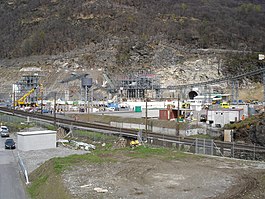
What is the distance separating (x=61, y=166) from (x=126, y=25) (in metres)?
120

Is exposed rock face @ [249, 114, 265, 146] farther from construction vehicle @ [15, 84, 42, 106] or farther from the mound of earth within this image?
construction vehicle @ [15, 84, 42, 106]

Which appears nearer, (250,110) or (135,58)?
(250,110)

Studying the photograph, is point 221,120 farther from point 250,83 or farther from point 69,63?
point 69,63

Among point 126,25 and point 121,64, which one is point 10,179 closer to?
point 121,64

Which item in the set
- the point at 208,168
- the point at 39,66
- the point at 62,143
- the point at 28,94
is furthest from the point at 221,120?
the point at 39,66

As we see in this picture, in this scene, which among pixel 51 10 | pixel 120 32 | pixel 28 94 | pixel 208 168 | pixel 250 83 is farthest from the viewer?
pixel 51 10

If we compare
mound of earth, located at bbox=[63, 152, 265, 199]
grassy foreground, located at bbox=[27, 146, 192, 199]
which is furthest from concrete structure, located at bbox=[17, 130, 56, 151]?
mound of earth, located at bbox=[63, 152, 265, 199]

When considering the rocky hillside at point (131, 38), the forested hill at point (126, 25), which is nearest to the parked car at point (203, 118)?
the rocky hillside at point (131, 38)

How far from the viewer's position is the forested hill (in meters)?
125

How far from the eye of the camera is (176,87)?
86.3 m

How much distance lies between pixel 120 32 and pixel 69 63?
35164 millimetres

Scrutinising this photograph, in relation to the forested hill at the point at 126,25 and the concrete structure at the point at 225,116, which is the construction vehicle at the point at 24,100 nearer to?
the forested hill at the point at 126,25

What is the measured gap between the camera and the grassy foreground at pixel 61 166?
1730 centimetres

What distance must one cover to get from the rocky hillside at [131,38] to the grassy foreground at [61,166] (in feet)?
219
